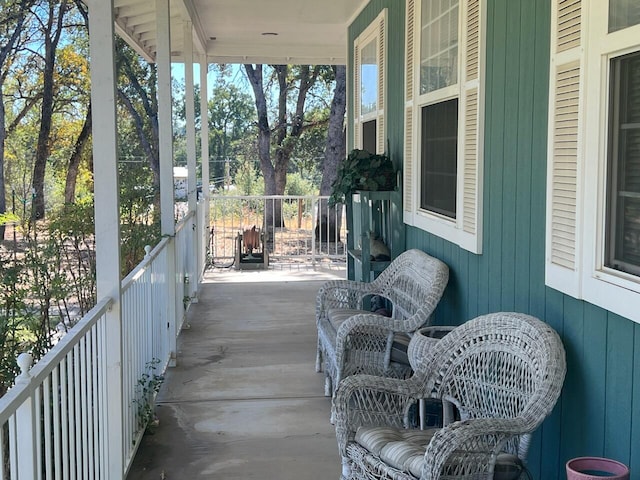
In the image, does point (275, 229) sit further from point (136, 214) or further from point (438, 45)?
point (438, 45)

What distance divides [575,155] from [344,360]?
6.00ft

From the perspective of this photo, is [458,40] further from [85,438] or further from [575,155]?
[85,438]

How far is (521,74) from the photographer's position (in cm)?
286

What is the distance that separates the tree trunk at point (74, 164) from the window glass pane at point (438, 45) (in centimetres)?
262

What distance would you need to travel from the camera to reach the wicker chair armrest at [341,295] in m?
4.68

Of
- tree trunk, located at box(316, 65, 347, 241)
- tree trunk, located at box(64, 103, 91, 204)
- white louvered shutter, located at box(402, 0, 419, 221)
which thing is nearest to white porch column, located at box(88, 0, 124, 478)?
white louvered shutter, located at box(402, 0, 419, 221)

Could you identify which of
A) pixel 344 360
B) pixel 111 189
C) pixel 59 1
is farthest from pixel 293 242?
pixel 111 189

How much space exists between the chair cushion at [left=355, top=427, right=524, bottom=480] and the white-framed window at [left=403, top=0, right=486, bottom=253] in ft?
3.55

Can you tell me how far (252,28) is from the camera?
7793mm

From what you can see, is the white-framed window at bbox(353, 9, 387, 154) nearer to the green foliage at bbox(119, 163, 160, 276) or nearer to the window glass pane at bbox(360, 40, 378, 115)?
the window glass pane at bbox(360, 40, 378, 115)

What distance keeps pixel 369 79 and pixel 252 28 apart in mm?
1853

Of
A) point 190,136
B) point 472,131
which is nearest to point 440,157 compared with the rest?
point 472,131

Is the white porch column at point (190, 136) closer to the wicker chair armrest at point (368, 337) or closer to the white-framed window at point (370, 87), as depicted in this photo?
the white-framed window at point (370, 87)

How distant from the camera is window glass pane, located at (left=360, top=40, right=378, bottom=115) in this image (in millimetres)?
6256
